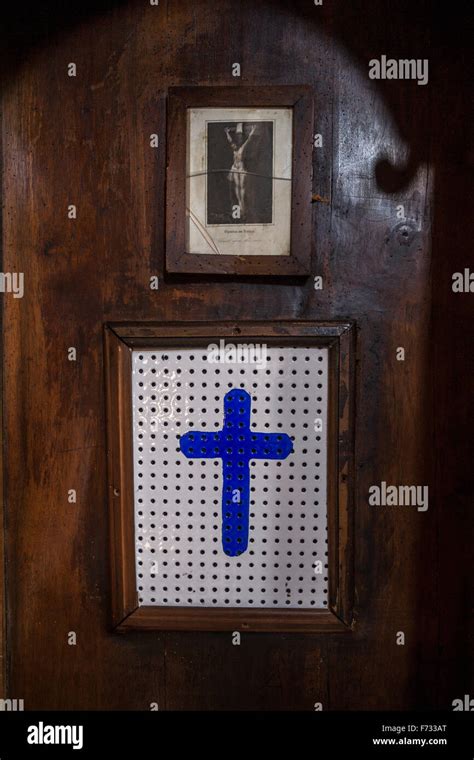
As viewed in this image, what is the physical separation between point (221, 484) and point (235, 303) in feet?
1.51

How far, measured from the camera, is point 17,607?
1440 millimetres

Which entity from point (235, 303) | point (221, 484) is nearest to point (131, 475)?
point (221, 484)

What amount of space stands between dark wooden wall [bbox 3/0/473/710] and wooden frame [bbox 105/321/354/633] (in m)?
0.04

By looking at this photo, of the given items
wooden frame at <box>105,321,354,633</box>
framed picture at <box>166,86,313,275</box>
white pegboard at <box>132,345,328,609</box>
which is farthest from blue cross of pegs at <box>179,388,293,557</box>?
framed picture at <box>166,86,313,275</box>

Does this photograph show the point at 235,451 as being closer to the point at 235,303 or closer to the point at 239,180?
the point at 235,303

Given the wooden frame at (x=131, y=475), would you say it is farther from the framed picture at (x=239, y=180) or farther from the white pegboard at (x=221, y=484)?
the framed picture at (x=239, y=180)

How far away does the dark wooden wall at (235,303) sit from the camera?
1.35 metres

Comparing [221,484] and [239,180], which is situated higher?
[239,180]

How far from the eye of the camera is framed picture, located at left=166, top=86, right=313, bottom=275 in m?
1.32

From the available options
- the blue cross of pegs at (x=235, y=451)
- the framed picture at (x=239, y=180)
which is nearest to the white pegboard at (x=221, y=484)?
the blue cross of pegs at (x=235, y=451)

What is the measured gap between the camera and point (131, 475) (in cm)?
140

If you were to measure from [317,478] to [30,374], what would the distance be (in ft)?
2.58

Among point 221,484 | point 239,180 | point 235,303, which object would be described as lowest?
point 221,484

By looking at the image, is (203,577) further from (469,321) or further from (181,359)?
(469,321)
